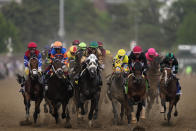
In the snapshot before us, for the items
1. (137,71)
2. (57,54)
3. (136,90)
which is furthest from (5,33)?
(137,71)

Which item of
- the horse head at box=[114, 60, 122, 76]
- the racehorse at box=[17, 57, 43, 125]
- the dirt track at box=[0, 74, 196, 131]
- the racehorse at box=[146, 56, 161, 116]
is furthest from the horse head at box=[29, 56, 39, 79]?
the racehorse at box=[146, 56, 161, 116]

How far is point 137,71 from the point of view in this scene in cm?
1241

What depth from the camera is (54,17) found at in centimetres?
6994

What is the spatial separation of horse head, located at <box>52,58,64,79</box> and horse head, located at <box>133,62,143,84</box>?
1941 mm

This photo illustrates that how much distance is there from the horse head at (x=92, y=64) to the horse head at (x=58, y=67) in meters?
0.73

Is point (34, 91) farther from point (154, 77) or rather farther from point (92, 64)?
point (154, 77)

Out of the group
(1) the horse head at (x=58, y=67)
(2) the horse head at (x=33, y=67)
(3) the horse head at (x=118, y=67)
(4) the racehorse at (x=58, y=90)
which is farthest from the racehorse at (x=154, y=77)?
(2) the horse head at (x=33, y=67)

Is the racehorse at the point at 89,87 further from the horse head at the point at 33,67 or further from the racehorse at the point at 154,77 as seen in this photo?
the racehorse at the point at 154,77

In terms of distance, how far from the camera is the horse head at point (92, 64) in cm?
1258

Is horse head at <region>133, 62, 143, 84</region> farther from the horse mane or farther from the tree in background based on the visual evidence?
the tree in background

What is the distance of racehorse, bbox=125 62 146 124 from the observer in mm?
12461

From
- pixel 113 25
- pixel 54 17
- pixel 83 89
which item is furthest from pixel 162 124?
pixel 113 25

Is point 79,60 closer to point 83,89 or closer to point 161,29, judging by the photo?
point 83,89

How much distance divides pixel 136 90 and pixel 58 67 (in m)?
2.16
